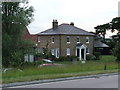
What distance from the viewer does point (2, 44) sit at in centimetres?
3447

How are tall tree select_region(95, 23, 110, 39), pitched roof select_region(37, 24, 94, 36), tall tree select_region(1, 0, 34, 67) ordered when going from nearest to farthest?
1. tall tree select_region(1, 0, 34, 67)
2. pitched roof select_region(37, 24, 94, 36)
3. tall tree select_region(95, 23, 110, 39)

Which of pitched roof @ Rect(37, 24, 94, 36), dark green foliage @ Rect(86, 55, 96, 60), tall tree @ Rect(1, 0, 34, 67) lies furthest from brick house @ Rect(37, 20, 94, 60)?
tall tree @ Rect(1, 0, 34, 67)

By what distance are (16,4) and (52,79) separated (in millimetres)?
19918

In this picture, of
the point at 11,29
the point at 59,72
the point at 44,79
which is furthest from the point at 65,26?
the point at 44,79

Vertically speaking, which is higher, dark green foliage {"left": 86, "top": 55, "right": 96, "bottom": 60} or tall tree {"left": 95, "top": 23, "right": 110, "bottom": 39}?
tall tree {"left": 95, "top": 23, "right": 110, "bottom": 39}

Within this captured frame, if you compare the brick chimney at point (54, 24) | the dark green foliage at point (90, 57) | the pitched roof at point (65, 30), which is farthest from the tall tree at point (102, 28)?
the brick chimney at point (54, 24)

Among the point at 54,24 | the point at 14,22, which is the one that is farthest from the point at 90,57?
the point at 14,22

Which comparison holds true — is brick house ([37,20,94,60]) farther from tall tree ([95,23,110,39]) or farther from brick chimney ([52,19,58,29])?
tall tree ([95,23,110,39])

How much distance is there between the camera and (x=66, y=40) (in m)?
67.9

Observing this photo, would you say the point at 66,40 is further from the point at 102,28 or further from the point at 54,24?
the point at 102,28

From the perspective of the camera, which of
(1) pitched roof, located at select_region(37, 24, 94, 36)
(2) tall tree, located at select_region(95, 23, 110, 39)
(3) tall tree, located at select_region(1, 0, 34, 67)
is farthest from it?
(2) tall tree, located at select_region(95, 23, 110, 39)

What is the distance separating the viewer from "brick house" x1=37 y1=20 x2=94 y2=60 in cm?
6719

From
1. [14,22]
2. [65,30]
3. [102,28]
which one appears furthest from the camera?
[102,28]

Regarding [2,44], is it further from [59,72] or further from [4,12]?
[59,72]
